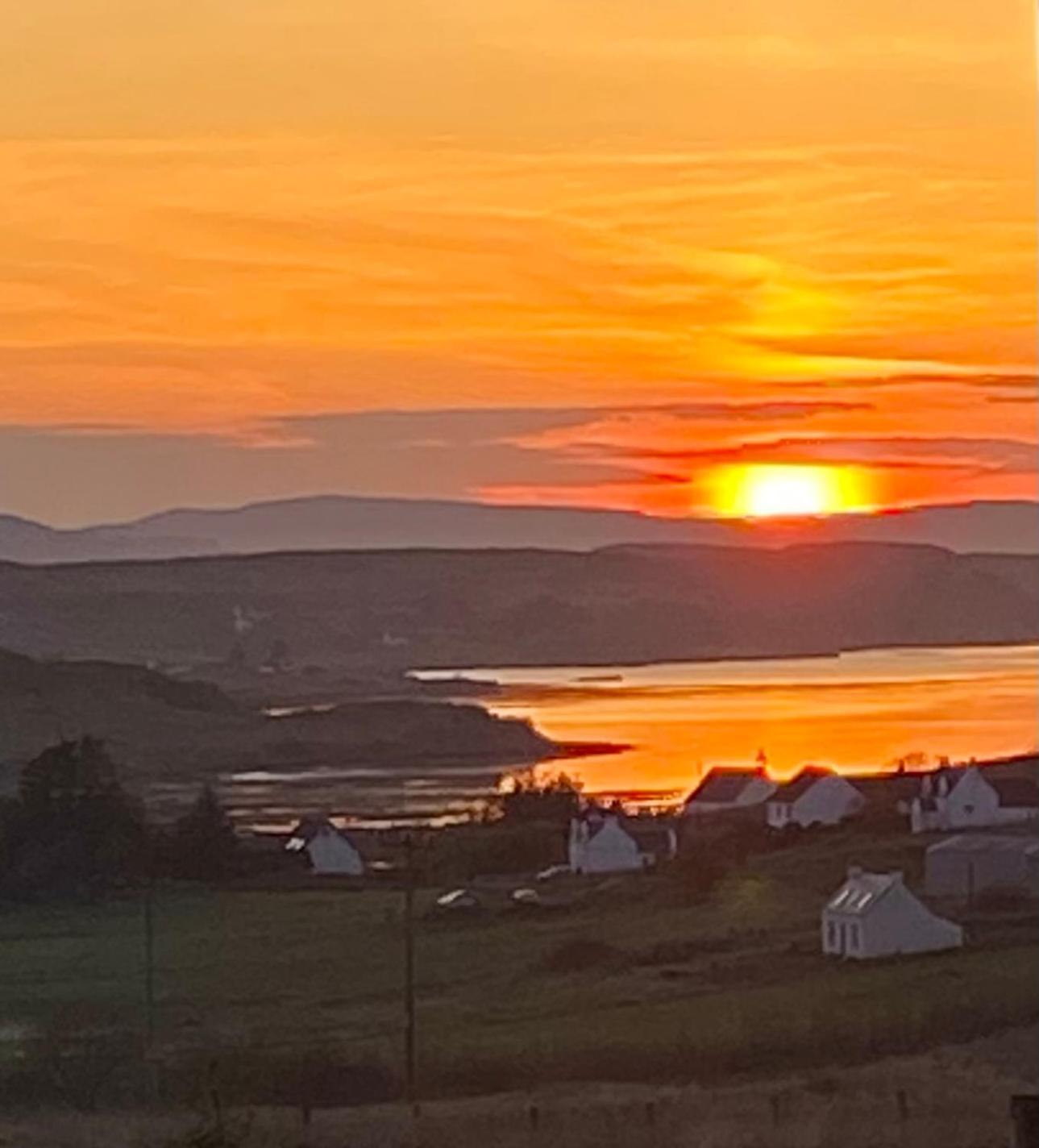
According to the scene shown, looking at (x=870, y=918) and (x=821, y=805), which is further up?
(x=821, y=805)

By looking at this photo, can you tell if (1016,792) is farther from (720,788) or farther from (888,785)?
(720,788)

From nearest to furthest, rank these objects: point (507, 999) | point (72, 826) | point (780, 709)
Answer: point (72, 826), point (507, 999), point (780, 709)

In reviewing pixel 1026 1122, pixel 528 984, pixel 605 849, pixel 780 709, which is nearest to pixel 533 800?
pixel 605 849

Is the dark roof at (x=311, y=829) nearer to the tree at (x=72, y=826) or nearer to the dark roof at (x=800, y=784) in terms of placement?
the tree at (x=72, y=826)

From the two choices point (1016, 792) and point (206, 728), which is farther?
point (1016, 792)

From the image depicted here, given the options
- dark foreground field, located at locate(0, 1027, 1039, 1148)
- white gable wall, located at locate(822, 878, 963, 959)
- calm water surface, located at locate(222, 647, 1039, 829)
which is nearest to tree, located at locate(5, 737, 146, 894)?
calm water surface, located at locate(222, 647, 1039, 829)

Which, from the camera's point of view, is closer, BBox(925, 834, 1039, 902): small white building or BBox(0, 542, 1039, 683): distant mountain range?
BBox(0, 542, 1039, 683): distant mountain range

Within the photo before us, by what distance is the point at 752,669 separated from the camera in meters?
2.75

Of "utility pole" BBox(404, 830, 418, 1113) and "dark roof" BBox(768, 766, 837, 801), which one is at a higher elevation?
"dark roof" BBox(768, 766, 837, 801)

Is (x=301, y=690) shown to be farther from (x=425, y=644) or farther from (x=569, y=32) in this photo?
(x=569, y=32)

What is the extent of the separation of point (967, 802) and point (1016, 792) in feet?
0.23

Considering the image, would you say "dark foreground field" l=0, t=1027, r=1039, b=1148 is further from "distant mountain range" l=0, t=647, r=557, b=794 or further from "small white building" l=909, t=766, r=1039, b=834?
"distant mountain range" l=0, t=647, r=557, b=794

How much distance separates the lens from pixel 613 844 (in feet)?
8.82

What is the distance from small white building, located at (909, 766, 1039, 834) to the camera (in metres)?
2.76
